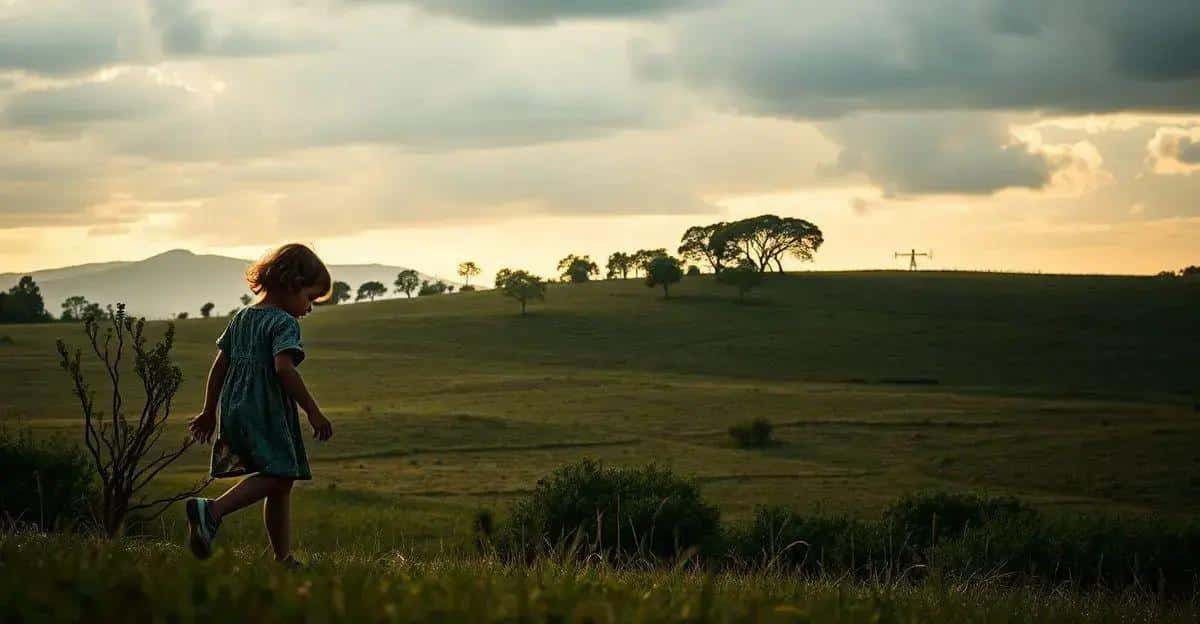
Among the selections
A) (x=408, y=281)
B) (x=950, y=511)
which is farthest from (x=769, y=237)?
(x=950, y=511)

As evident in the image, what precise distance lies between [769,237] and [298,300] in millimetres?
155861

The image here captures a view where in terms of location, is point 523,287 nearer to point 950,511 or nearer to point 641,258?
point 641,258

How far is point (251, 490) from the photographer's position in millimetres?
7781

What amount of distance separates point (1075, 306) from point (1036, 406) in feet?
147

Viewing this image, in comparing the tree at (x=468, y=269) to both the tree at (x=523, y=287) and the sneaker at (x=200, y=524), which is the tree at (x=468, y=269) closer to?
the tree at (x=523, y=287)

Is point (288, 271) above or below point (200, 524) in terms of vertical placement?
above

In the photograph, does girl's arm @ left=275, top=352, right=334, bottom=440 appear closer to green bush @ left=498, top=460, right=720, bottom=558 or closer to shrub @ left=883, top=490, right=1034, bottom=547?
green bush @ left=498, top=460, right=720, bottom=558

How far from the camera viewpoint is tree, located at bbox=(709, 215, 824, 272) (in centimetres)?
16125

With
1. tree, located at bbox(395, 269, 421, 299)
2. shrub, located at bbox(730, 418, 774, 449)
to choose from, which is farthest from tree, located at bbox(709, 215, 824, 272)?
shrub, located at bbox(730, 418, 774, 449)

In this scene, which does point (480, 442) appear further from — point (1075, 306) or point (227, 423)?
point (1075, 306)

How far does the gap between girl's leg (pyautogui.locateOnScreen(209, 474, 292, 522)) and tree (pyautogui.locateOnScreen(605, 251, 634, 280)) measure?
17166cm

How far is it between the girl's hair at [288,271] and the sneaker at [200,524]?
166 centimetres

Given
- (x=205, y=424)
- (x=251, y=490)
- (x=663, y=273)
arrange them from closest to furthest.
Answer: (x=251, y=490) → (x=205, y=424) → (x=663, y=273)

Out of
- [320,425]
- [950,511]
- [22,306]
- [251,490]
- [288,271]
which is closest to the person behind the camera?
[320,425]
